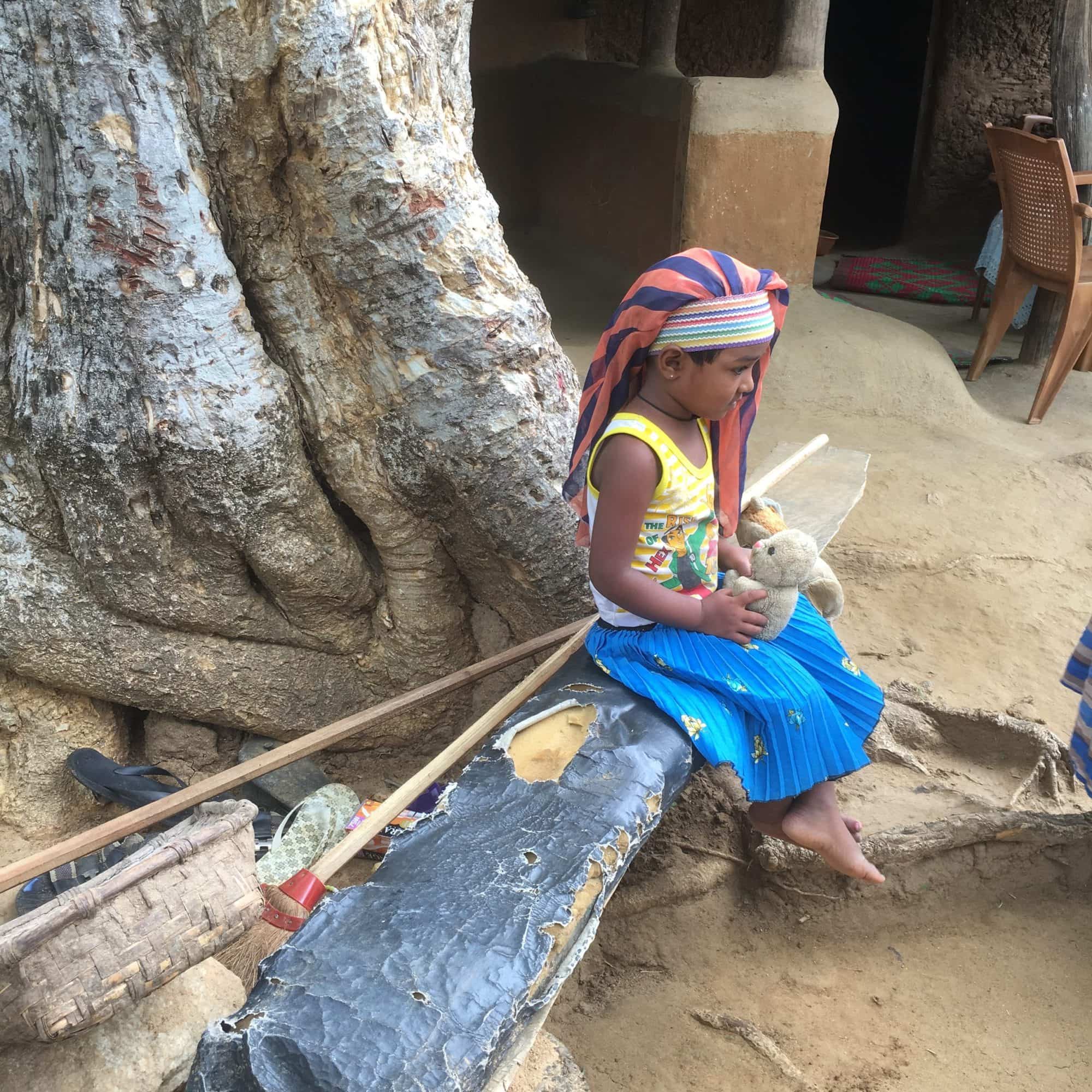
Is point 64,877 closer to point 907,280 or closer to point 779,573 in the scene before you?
point 779,573

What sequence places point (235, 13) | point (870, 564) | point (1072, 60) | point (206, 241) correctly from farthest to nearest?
point (1072, 60) → point (870, 564) → point (206, 241) → point (235, 13)

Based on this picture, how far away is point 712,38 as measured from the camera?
8102 millimetres

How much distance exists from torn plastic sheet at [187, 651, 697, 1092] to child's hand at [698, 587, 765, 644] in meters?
0.22

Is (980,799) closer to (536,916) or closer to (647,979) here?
(647,979)

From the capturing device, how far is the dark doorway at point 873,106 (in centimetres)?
1056

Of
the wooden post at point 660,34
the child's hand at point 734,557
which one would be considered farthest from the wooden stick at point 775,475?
the wooden post at point 660,34

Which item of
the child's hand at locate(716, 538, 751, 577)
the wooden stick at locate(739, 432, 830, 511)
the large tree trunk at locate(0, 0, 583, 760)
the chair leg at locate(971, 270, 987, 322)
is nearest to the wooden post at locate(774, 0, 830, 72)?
the chair leg at locate(971, 270, 987, 322)

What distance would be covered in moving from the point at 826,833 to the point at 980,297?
6312 mm

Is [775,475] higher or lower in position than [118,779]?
higher

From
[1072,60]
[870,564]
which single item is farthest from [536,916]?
[1072,60]

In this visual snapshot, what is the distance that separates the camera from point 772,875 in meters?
2.34

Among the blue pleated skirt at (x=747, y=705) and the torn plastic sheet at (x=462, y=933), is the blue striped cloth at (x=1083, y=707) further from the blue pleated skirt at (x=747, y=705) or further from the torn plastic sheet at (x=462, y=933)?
the torn plastic sheet at (x=462, y=933)

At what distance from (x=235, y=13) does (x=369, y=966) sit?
1.78 m

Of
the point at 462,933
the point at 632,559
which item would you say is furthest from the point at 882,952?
the point at 462,933
